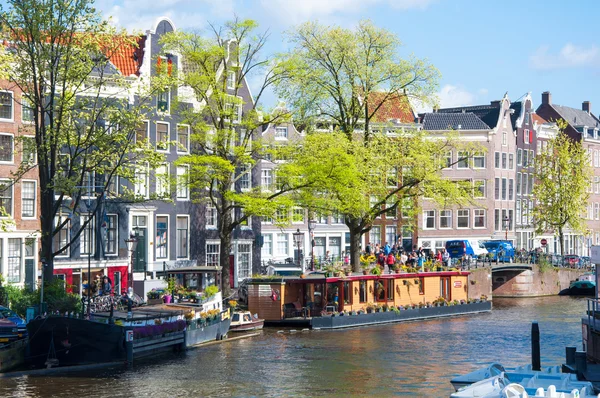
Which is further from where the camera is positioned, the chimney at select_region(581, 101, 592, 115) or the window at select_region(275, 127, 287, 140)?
the chimney at select_region(581, 101, 592, 115)

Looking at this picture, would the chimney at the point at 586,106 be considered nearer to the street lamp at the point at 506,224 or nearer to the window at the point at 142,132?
the street lamp at the point at 506,224

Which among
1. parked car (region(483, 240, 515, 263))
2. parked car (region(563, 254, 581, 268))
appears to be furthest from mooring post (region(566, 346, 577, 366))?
parked car (region(563, 254, 581, 268))

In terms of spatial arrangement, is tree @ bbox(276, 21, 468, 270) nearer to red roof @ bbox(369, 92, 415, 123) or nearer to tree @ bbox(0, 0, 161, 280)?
red roof @ bbox(369, 92, 415, 123)

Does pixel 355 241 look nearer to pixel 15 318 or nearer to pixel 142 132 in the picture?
pixel 142 132

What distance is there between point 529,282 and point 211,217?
25357 mm

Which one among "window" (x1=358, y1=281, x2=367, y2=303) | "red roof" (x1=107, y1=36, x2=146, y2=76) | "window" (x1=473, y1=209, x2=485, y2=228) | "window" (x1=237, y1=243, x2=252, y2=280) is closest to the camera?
"window" (x1=358, y1=281, x2=367, y2=303)

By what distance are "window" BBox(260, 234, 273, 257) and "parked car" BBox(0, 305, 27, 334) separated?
28.3 meters

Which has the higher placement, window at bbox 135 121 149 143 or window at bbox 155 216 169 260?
window at bbox 135 121 149 143

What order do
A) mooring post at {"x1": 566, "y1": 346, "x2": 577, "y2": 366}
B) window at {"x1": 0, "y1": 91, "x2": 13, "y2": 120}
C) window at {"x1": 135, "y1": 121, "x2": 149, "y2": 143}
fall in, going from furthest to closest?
window at {"x1": 135, "y1": 121, "x2": 149, "y2": 143}
window at {"x1": 0, "y1": 91, "x2": 13, "y2": 120}
mooring post at {"x1": 566, "y1": 346, "x2": 577, "y2": 366}

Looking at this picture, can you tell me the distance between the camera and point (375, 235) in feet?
239

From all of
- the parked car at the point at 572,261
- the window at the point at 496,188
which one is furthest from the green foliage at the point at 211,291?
the window at the point at 496,188

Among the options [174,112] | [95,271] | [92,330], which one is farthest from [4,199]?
[92,330]

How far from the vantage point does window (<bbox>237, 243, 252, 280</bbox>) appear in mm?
57281

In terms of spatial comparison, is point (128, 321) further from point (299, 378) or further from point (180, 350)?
point (299, 378)
